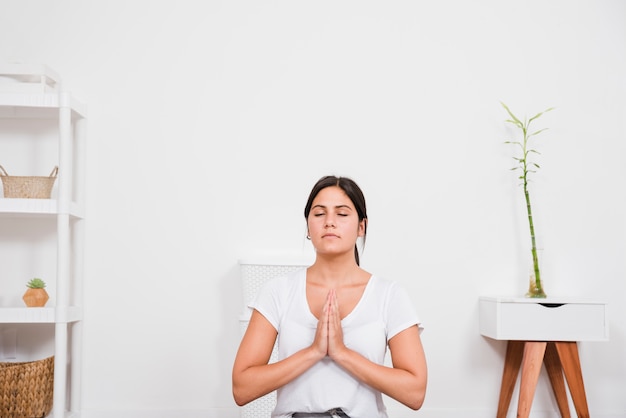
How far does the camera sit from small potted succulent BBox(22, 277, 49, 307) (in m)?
3.04

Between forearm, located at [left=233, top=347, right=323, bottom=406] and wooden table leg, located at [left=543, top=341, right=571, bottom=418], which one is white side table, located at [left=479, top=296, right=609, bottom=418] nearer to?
wooden table leg, located at [left=543, top=341, right=571, bottom=418]

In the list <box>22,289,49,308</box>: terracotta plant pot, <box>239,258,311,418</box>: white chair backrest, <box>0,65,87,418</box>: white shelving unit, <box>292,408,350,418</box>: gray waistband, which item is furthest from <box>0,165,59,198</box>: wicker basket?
<box>292,408,350,418</box>: gray waistband

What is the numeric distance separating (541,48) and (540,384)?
5.12 feet

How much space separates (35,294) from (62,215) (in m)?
0.35

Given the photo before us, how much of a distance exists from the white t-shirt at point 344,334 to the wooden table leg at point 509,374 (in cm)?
175

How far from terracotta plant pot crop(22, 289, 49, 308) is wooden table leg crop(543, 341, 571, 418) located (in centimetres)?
215

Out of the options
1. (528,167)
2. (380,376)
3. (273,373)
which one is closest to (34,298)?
(273,373)

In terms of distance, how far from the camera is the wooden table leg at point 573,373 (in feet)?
10.3

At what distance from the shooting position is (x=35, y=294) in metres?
3.04

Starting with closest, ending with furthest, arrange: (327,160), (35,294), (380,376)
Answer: (380,376) < (35,294) < (327,160)

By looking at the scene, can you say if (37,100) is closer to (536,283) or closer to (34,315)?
(34,315)

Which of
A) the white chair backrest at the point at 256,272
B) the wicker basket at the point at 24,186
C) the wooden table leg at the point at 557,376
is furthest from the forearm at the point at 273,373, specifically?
the wooden table leg at the point at 557,376

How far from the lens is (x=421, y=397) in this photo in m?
1.68

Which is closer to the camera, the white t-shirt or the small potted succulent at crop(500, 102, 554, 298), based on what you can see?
the white t-shirt
